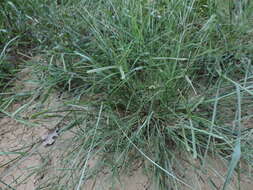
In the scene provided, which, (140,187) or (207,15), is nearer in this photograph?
(140,187)

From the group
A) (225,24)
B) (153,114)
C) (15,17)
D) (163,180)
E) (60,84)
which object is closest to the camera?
(163,180)

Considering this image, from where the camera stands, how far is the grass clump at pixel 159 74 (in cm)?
100

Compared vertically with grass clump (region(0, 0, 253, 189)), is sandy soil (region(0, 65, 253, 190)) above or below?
below

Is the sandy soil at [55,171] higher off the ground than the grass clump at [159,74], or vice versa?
the grass clump at [159,74]

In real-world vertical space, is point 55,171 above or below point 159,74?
below

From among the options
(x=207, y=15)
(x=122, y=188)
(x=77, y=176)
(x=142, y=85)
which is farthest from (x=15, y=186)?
(x=207, y=15)

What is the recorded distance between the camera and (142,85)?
3.58ft

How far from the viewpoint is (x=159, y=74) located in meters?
1.10

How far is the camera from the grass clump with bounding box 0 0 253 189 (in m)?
1.00

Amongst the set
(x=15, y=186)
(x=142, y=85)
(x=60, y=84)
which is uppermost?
(x=142, y=85)

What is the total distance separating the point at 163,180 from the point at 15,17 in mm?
1425

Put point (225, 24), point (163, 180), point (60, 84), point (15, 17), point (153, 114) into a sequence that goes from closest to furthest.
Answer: point (163, 180), point (153, 114), point (225, 24), point (60, 84), point (15, 17)

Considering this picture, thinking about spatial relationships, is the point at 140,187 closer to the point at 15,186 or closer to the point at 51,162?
the point at 51,162

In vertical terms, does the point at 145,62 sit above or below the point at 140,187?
above
